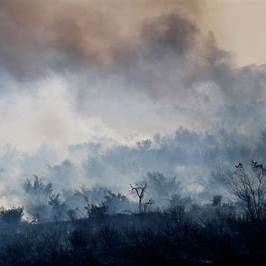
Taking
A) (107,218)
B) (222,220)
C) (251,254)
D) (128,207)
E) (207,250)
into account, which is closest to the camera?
(251,254)

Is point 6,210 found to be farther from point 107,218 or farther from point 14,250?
point 14,250

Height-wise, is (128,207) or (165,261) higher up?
(128,207)

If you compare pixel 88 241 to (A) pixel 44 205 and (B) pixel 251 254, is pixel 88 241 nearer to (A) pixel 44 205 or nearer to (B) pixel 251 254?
(B) pixel 251 254

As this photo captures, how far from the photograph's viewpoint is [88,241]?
188ft

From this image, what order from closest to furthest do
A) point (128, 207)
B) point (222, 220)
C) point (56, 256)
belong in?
point (56, 256), point (222, 220), point (128, 207)

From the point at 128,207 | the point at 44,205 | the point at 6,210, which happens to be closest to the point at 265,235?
the point at 6,210

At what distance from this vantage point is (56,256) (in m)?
47.0

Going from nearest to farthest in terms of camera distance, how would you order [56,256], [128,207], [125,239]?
[56,256], [125,239], [128,207]

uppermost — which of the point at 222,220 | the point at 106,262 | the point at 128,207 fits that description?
the point at 128,207

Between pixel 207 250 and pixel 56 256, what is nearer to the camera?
pixel 207 250

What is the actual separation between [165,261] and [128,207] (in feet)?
235

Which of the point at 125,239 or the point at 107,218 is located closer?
the point at 125,239

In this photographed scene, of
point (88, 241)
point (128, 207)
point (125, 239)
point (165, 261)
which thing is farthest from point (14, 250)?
point (128, 207)

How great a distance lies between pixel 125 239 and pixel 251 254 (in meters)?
21.4
